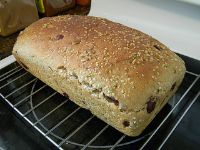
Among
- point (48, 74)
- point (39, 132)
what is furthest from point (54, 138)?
point (48, 74)

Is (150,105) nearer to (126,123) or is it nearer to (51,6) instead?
(126,123)

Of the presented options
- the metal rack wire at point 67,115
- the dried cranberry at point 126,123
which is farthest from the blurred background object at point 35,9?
the dried cranberry at point 126,123

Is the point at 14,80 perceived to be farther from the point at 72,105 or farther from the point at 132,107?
the point at 132,107

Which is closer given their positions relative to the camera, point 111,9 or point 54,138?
point 54,138

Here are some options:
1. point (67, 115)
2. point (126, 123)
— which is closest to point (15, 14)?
point (67, 115)

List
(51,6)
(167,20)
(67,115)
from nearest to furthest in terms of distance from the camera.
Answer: (67,115) → (167,20) → (51,6)

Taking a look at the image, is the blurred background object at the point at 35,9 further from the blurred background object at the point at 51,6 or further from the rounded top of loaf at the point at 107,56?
the rounded top of loaf at the point at 107,56
